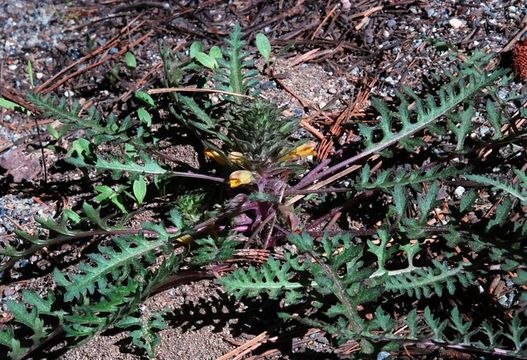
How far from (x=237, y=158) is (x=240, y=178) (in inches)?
3.6

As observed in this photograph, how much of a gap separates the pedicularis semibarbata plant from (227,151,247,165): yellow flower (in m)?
0.01

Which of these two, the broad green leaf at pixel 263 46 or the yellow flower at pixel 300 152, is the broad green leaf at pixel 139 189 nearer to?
the yellow flower at pixel 300 152

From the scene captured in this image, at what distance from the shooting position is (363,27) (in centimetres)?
399

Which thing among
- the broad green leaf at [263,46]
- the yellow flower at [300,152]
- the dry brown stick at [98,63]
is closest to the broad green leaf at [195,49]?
→ the broad green leaf at [263,46]

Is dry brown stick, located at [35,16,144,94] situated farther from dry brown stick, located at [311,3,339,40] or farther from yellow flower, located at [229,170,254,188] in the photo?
yellow flower, located at [229,170,254,188]

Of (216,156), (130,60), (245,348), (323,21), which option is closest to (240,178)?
(216,156)

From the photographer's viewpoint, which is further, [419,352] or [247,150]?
[247,150]

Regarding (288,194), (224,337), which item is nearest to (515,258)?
(288,194)

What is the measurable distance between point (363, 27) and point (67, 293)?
6.90 ft

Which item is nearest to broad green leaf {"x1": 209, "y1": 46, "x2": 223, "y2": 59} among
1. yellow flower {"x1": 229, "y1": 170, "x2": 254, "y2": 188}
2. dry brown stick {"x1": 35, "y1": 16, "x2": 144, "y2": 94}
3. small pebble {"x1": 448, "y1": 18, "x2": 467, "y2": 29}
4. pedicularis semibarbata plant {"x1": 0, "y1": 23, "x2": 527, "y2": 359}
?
pedicularis semibarbata plant {"x1": 0, "y1": 23, "x2": 527, "y2": 359}

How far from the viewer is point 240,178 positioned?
10.2 feet

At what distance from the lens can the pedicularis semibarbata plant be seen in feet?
9.38

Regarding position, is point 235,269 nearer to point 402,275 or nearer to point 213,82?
point 402,275

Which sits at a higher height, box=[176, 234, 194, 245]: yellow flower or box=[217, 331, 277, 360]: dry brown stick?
box=[176, 234, 194, 245]: yellow flower
